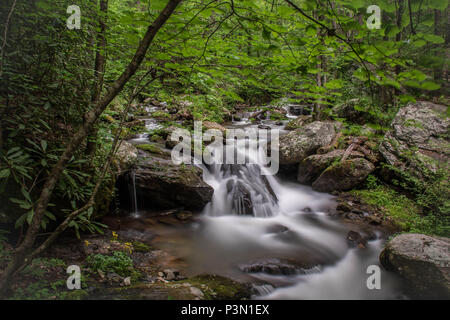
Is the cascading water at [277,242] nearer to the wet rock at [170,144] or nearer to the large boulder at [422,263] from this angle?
the large boulder at [422,263]

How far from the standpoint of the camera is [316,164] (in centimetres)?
884

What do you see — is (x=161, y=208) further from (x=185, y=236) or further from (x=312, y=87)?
(x=312, y=87)

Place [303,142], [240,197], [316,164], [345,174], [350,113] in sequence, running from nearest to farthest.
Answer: [240,197] < [345,174] < [316,164] < [303,142] < [350,113]

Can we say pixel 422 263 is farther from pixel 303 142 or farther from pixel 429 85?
pixel 303 142

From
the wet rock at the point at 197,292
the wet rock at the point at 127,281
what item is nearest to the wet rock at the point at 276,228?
the wet rock at the point at 197,292

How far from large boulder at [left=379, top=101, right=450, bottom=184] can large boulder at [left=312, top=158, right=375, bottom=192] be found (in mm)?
732

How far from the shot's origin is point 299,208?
773 cm

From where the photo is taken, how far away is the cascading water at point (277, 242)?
4.37 m

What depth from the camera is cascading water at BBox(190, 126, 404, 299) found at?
4.37 metres

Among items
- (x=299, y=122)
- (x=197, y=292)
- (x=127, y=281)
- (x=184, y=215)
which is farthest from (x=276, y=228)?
(x=299, y=122)

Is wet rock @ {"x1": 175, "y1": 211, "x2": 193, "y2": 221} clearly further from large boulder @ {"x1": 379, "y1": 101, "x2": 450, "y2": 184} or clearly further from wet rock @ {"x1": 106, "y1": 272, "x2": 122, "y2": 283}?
large boulder @ {"x1": 379, "y1": 101, "x2": 450, "y2": 184}

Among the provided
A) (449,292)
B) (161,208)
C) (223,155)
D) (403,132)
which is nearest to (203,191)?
(161,208)

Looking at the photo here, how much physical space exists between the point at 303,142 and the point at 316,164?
40.2 inches
